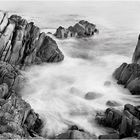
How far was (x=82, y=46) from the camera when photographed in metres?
42.8

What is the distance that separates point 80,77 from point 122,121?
449 inches

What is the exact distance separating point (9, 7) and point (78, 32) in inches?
1155

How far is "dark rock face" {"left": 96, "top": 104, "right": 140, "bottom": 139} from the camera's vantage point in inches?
810

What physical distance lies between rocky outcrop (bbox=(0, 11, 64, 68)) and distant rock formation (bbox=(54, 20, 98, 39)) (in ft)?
32.1

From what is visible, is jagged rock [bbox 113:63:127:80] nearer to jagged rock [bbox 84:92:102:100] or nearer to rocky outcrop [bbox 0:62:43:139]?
jagged rock [bbox 84:92:102:100]

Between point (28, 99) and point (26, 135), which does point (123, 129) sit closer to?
point (26, 135)

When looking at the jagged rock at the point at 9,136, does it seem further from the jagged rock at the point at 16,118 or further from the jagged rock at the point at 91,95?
the jagged rock at the point at 91,95

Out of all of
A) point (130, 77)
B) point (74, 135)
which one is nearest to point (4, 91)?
point (74, 135)

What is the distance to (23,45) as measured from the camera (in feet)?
103

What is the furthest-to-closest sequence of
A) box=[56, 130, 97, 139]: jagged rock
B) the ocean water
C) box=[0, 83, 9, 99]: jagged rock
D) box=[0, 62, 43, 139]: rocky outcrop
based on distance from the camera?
the ocean water → box=[0, 83, 9, 99]: jagged rock → box=[56, 130, 97, 139]: jagged rock → box=[0, 62, 43, 139]: rocky outcrop

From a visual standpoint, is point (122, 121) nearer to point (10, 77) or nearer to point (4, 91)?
point (4, 91)

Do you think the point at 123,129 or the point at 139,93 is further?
the point at 139,93

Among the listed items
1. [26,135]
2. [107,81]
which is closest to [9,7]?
[107,81]

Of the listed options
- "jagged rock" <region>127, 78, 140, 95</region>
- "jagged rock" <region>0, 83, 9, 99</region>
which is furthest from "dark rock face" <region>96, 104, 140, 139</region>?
"jagged rock" <region>0, 83, 9, 99</region>
